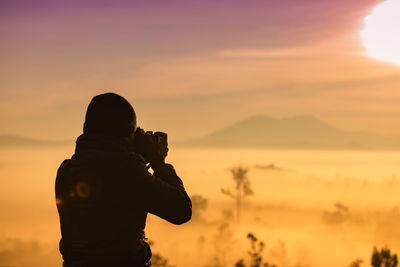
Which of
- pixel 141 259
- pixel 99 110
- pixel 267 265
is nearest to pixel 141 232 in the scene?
pixel 141 259

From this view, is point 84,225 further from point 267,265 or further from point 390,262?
point 267,265

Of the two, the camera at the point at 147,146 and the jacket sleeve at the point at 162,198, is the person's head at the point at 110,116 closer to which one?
the camera at the point at 147,146

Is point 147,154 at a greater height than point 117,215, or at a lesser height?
greater

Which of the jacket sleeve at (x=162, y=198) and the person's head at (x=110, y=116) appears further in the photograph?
the person's head at (x=110, y=116)

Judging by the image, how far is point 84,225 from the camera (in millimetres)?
5227

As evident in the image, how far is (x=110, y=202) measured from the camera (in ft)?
17.0

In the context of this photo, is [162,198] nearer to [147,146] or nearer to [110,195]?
[110,195]

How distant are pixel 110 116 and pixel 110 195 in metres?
0.71

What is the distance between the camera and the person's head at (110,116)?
17.0 ft

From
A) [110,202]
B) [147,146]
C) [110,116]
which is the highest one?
[110,116]

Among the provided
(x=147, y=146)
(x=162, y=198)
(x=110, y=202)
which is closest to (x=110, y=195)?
(x=110, y=202)

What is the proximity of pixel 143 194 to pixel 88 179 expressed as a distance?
538 mm

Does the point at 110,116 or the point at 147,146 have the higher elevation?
the point at 110,116

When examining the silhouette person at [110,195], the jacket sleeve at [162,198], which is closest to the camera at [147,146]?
the silhouette person at [110,195]
